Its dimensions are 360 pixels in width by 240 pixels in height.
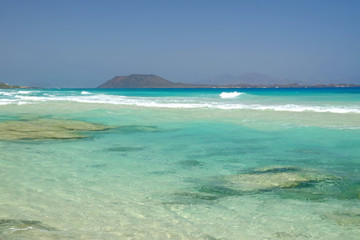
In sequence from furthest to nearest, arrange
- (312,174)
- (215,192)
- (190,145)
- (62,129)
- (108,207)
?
1. (62,129)
2. (190,145)
3. (312,174)
4. (215,192)
5. (108,207)

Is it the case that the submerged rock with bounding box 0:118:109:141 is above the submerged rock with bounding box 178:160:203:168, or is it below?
above

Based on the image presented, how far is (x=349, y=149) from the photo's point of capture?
8742 mm

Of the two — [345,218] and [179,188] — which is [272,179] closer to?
[179,188]

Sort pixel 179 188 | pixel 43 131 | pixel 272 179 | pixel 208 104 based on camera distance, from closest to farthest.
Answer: pixel 179 188 < pixel 272 179 < pixel 43 131 < pixel 208 104

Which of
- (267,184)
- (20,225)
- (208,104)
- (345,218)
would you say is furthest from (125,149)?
(208,104)

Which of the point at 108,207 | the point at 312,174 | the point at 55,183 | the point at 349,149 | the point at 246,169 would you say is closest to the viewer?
the point at 108,207

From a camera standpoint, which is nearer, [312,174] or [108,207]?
[108,207]

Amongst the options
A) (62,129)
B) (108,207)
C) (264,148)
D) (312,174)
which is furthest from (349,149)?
(62,129)

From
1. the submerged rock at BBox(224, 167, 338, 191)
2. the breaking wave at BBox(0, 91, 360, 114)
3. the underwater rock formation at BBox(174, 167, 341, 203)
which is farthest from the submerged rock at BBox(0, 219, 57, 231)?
the breaking wave at BBox(0, 91, 360, 114)

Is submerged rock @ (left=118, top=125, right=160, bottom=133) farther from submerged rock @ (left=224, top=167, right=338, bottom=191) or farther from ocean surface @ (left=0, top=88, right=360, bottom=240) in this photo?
submerged rock @ (left=224, top=167, right=338, bottom=191)

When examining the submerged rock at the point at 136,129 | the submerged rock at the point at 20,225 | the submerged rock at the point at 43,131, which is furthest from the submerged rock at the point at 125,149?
the submerged rock at the point at 20,225

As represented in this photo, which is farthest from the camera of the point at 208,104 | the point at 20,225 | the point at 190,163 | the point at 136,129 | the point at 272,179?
the point at 208,104

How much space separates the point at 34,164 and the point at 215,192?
11.4 ft

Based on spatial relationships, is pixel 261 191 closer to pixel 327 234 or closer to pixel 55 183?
pixel 327 234
